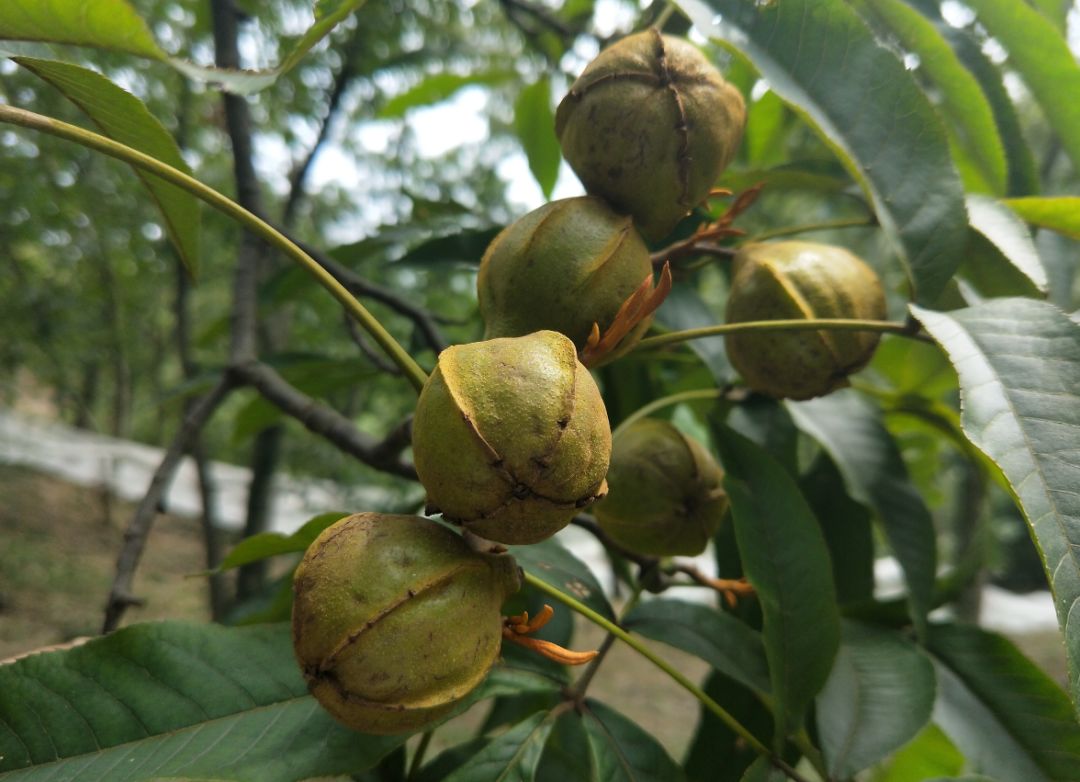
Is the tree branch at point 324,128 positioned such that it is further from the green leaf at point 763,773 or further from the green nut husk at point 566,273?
the green leaf at point 763,773

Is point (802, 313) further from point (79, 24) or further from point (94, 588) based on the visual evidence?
point (94, 588)

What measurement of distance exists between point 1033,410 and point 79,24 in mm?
1120

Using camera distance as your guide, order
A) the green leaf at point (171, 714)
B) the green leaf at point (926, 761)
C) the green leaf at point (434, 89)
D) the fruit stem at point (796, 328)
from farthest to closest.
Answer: the green leaf at point (434, 89)
the green leaf at point (926, 761)
the fruit stem at point (796, 328)
the green leaf at point (171, 714)

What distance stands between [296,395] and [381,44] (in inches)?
90.0

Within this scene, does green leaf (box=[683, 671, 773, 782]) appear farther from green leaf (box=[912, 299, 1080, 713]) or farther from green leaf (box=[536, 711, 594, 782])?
green leaf (box=[912, 299, 1080, 713])

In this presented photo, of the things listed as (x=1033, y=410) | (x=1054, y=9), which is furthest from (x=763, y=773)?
(x=1054, y=9)

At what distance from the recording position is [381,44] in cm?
325

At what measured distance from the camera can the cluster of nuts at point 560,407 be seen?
0.74 metres

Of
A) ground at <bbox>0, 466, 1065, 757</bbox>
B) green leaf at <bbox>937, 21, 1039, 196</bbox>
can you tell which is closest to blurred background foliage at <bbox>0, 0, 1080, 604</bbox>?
green leaf at <bbox>937, 21, 1039, 196</bbox>

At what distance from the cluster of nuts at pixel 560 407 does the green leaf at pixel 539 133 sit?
35.9 inches

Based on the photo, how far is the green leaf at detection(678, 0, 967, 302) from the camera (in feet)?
3.41

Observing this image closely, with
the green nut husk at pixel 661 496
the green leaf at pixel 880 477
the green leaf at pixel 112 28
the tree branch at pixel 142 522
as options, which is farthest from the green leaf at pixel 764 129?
the tree branch at pixel 142 522

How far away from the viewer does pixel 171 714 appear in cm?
90

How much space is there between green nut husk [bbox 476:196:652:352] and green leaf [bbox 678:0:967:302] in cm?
32
